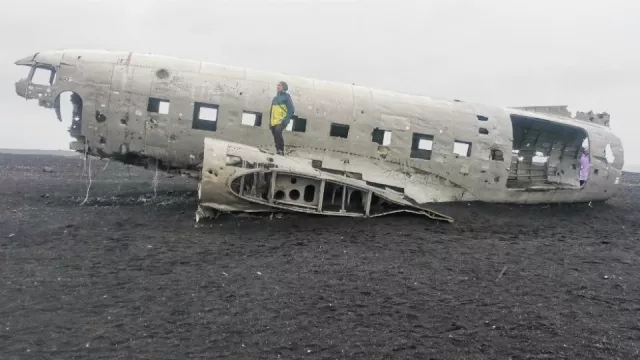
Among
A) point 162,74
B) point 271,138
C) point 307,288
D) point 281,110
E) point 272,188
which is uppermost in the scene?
point 162,74

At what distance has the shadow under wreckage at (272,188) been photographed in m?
10.9

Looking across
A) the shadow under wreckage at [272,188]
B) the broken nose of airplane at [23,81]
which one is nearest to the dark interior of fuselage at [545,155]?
the shadow under wreckage at [272,188]

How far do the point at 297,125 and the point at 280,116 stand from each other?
0.60 metres

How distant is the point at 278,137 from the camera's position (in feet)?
42.0

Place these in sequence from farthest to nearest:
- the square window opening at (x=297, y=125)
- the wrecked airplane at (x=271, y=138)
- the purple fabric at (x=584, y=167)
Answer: the purple fabric at (x=584, y=167) → the square window opening at (x=297, y=125) → the wrecked airplane at (x=271, y=138)

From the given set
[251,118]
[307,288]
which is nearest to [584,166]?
[251,118]

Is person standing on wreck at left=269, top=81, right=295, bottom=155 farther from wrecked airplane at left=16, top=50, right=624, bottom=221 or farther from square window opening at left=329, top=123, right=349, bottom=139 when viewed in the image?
square window opening at left=329, top=123, right=349, bottom=139

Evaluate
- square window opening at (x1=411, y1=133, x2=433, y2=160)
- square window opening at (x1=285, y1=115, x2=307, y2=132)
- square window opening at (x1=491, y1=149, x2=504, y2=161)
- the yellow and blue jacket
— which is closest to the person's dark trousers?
the yellow and blue jacket

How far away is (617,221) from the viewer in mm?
14578

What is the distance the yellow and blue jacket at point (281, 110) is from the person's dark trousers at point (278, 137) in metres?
0.15

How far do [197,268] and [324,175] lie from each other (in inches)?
185

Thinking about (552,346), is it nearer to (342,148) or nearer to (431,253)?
(431,253)

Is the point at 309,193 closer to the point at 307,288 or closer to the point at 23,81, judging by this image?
the point at 307,288

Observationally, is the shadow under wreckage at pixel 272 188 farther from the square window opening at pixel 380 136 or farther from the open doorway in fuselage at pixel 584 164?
the open doorway in fuselage at pixel 584 164
